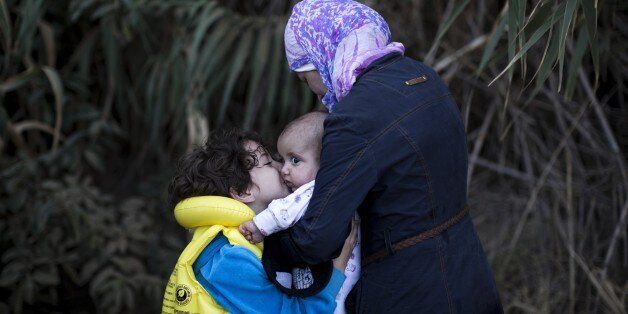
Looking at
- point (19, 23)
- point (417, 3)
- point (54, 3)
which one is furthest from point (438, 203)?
point (54, 3)

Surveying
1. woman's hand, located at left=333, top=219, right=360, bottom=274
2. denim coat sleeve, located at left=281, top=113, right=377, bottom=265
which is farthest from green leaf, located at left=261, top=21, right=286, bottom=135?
denim coat sleeve, located at left=281, top=113, right=377, bottom=265

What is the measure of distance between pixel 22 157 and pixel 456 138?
2214mm

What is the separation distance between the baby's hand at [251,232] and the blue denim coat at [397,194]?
100 millimetres

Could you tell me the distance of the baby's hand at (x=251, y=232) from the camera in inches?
76.5

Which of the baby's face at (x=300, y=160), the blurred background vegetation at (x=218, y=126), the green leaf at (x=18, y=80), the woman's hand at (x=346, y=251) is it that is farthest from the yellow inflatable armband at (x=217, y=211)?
the green leaf at (x=18, y=80)

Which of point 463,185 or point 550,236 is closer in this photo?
point 463,185

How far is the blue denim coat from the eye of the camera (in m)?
1.72

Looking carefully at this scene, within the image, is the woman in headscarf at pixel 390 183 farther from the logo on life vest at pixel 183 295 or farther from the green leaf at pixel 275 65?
the green leaf at pixel 275 65

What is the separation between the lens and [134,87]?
4.07m

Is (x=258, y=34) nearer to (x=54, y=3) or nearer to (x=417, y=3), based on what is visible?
(x=417, y=3)

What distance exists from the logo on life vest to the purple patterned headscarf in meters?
0.59

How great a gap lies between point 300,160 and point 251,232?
0.22m

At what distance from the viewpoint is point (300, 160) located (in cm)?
197

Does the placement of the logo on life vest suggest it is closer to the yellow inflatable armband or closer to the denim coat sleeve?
the yellow inflatable armband
